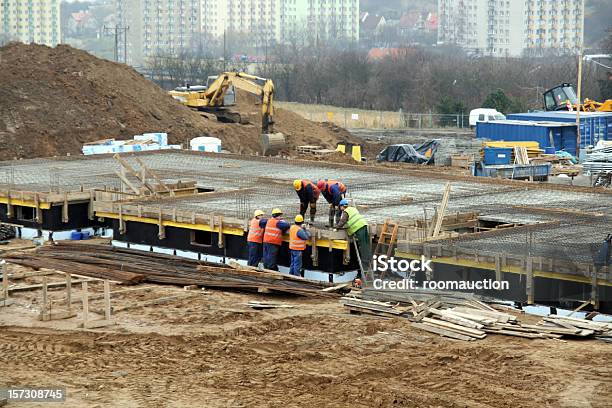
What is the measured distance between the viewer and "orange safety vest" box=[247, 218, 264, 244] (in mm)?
23719

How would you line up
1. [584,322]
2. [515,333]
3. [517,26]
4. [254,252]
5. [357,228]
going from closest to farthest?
[515,333], [584,322], [357,228], [254,252], [517,26]

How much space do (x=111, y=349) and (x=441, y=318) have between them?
5192mm

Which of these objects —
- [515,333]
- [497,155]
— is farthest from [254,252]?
[497,155]

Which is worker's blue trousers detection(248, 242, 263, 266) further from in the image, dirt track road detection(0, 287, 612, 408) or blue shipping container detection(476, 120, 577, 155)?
blue shipping container detection(476, 120, 577, 155)

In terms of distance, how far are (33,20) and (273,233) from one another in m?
137

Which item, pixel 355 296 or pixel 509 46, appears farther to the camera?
pixel 509 46

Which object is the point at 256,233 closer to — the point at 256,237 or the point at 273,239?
the point at 256,237

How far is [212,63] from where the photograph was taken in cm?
9581

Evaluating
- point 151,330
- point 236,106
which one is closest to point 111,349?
point 151,330

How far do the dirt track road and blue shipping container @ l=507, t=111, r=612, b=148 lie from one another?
29.1 metres

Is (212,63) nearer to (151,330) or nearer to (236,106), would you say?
(236,106)

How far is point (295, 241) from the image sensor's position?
23.1 metres

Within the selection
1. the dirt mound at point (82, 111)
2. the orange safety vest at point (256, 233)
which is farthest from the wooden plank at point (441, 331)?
the dirt mound at point (82, 111)

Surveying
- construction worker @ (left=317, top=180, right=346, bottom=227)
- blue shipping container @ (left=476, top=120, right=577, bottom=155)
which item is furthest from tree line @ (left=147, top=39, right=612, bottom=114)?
construction worker @ (left=317, top=180, right=346, bottom=227)
